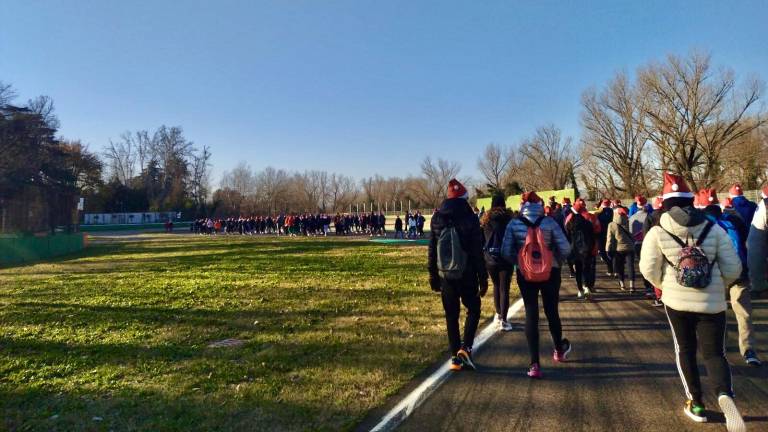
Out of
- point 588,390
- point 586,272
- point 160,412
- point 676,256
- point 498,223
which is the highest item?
point 498,223

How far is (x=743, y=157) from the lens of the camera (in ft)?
124

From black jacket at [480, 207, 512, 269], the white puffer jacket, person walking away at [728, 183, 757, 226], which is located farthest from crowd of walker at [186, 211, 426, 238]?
the white puffer jacket

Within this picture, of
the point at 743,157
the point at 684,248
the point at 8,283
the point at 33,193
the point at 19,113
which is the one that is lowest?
the point at 8,283

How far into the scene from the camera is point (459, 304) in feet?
16.2

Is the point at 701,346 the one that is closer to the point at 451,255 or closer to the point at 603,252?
the point at 451,255

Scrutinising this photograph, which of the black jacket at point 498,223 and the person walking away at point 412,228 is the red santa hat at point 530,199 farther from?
the person walking away at point 412,228

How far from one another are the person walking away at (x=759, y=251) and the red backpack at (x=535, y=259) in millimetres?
2187

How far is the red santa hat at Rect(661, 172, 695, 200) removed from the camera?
3701mm

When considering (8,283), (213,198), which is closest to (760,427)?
(8,283)

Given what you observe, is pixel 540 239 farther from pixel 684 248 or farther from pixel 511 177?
pixel 511 177

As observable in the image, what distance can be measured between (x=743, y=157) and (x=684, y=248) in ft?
143

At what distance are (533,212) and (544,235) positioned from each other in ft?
0.91

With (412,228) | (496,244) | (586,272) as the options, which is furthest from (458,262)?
(412,228)

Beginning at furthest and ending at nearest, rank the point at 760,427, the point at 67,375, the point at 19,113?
the point at 19,113 → the point at 67,375 → the point at 760,427
